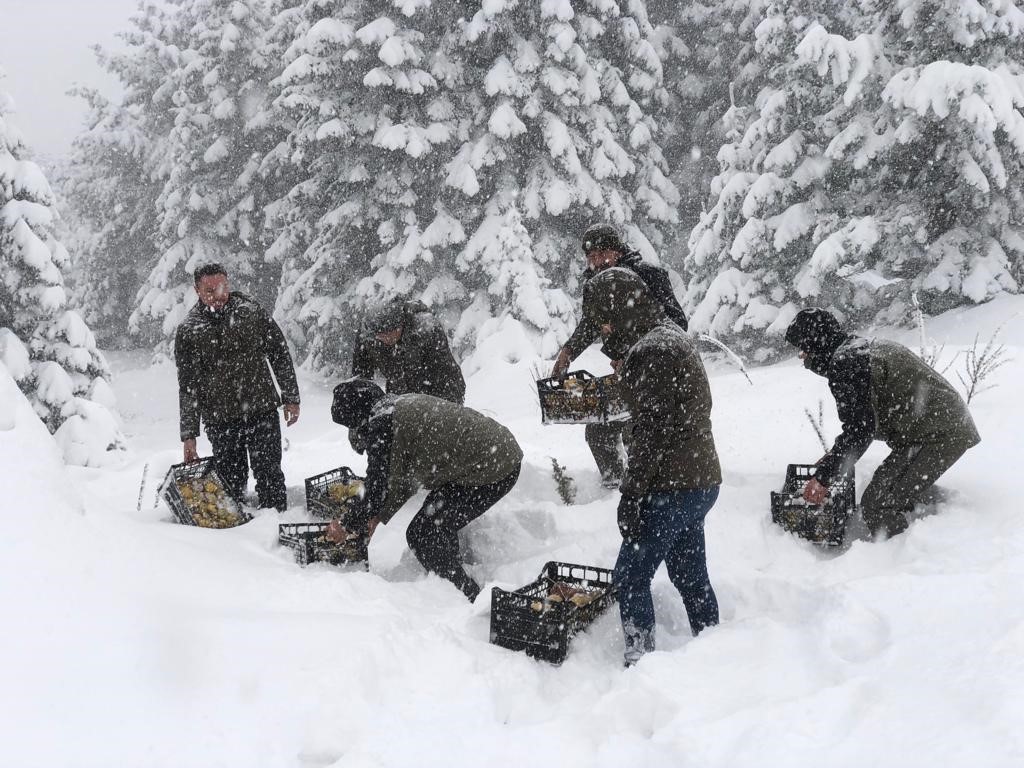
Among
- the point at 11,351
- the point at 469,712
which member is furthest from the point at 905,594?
the point at 11,351

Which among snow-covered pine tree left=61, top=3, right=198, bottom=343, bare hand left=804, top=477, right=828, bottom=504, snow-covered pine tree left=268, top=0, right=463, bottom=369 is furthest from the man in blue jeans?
snow-covered pine tree left=61, top=3, right=198, bottom=343

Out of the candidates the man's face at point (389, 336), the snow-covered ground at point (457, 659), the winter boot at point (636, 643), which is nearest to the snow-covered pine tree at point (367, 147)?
the man's face at point (389, 336)

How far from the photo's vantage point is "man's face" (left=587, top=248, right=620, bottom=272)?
185 inches

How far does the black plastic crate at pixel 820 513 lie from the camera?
4789mm

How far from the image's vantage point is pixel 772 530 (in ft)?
16.7

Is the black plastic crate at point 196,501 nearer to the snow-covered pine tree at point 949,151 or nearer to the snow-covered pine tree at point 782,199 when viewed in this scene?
the snow-covered pine tree at point 782,199

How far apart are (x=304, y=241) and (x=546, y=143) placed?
7.17 metres

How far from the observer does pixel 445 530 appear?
181 inches

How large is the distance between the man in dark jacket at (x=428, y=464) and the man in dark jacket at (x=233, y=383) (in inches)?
52.7

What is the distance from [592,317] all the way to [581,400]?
0.62m

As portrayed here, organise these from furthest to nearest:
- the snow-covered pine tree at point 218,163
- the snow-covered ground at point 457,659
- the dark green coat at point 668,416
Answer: the snow-covered pine tree at point 218,163 → the dark green coat at point 668,416 → the snow-covered ground at point 457,659

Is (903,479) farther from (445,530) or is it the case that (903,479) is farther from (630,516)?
(445,530)

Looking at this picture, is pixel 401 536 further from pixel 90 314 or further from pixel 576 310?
pixel 90 314

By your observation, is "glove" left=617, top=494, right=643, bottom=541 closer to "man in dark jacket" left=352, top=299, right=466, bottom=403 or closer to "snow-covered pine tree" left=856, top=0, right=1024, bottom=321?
"man in dark jacket" left=352, top=299, right=466, bottom=403
